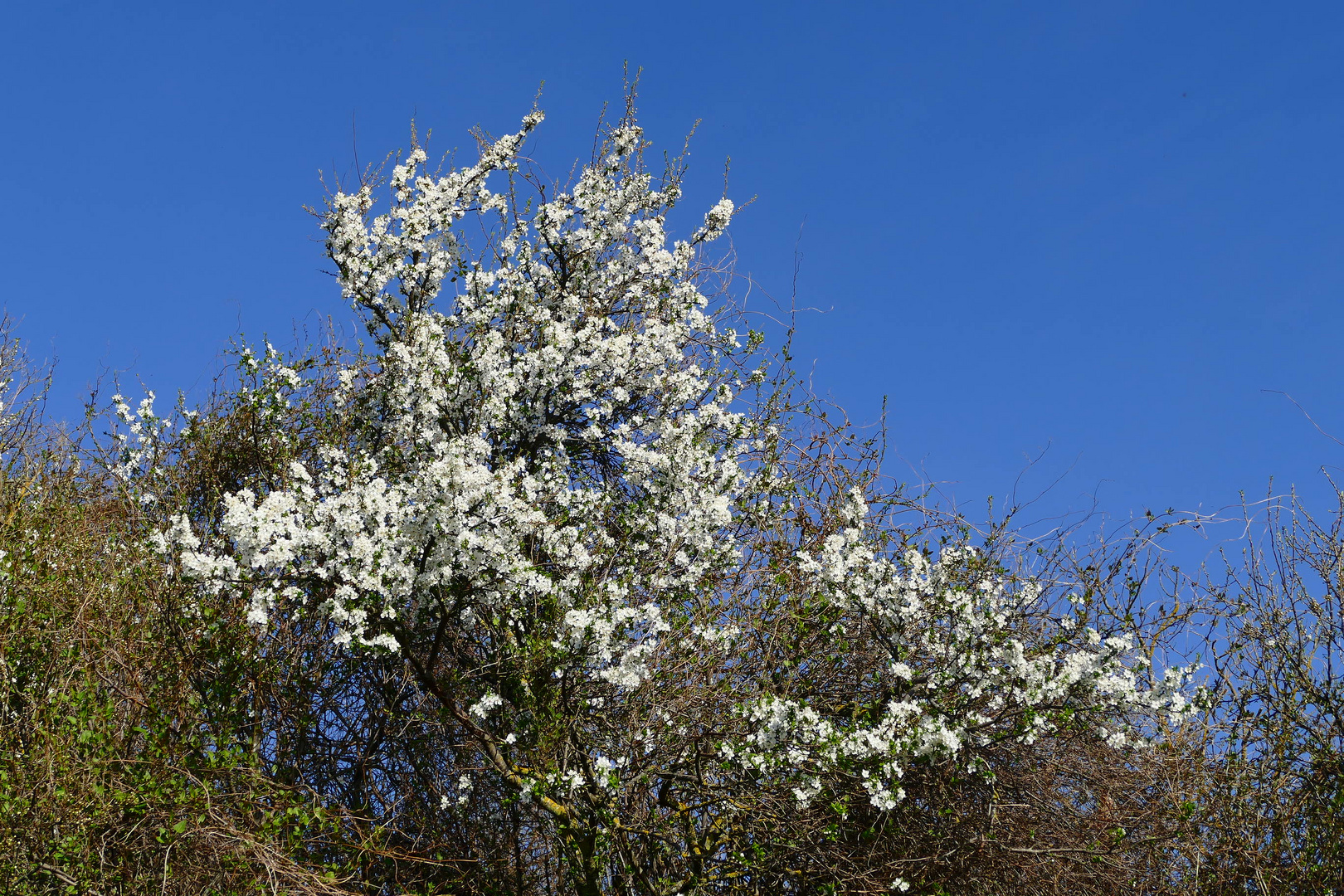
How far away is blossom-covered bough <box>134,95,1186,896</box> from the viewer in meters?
6.79

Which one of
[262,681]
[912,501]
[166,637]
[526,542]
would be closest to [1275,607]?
[912,501]

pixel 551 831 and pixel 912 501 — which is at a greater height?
pixel 912 501

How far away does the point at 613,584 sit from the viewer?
714 cm

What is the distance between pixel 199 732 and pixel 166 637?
803mm

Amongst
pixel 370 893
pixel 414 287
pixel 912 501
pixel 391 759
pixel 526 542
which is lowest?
pixel 370 893

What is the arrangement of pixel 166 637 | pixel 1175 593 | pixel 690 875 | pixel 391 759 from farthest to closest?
pixel 391 759, pixel 1175 593, pixel 166 637, pixel 690 875

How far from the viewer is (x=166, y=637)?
8.09m

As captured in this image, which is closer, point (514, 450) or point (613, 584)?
point (613, 584)

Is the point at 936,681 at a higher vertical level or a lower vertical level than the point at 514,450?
lower

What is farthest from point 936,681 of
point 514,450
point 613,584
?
point 514,450

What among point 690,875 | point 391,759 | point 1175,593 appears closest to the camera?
point 690,875

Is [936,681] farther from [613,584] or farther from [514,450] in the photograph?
[514,450]

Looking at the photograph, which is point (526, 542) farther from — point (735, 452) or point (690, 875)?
point (690, 875)

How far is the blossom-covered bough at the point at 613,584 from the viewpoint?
267 inches
